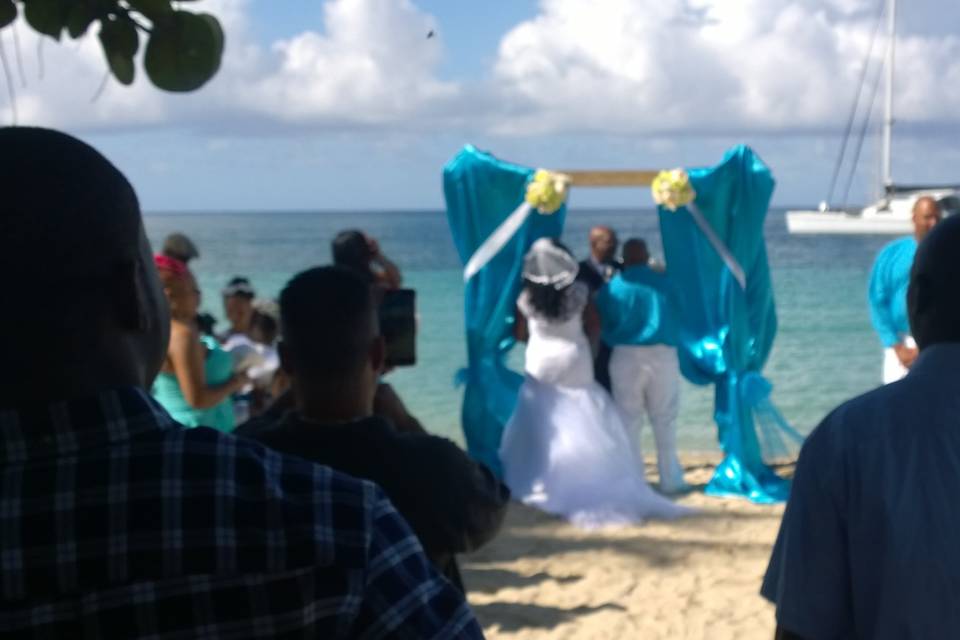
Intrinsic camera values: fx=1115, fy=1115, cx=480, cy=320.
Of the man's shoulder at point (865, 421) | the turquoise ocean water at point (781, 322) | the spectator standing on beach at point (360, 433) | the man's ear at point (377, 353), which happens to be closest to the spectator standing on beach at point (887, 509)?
the man's shoulder at point (865, 421)

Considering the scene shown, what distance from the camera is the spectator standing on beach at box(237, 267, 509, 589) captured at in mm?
1844

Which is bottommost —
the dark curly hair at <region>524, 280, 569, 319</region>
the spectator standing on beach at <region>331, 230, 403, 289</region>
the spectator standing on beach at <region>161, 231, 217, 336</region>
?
the dark curly hair at <region>524, 280, 569, 319</region>

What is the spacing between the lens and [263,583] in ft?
3.23

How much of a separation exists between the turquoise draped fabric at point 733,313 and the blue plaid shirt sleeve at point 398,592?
588 cm

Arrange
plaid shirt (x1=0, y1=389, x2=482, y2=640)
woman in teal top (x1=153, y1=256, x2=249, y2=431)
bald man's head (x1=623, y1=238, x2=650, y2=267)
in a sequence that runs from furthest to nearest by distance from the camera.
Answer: bald man's head (x1=623, y1=238, x2=650, y2=267), woman in teal top (x1=153, y1=256, x2=249, y2=431), plaid shirt (x1=0, y1=389, x2=482, y2=640)

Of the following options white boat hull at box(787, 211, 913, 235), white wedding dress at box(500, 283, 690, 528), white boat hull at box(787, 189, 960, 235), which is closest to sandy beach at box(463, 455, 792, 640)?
white wedding dress at box(500, 283, 690, 528)

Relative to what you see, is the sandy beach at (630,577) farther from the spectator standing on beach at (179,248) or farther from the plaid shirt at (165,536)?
the plaid shirt at (165,536)

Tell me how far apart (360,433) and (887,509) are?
2.80ft

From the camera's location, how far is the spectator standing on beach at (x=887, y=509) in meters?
1.70

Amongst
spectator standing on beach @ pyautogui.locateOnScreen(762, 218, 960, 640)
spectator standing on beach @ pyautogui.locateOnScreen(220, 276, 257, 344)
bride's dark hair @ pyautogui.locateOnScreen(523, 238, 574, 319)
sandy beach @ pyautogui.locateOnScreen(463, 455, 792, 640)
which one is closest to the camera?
spectator standing on beach @ pyautogui.locateOnScreen(762, 218, 960, 640)

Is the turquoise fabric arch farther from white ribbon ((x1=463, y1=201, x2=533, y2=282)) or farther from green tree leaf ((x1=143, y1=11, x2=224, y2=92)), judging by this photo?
green tree leaf ((x1=143, y1=11, x2=224, y2=92))

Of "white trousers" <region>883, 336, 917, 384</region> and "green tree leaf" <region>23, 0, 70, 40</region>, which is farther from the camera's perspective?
"white trousers" <region>883, 336, 917, 384</region>

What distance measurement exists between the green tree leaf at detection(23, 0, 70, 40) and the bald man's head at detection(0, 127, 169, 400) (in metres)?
0.62

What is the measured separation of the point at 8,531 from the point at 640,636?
4.16m
